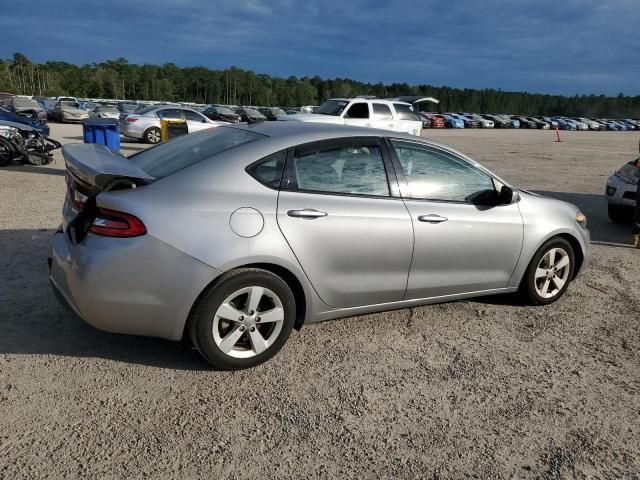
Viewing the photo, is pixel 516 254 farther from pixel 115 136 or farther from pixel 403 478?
pixel 115 136

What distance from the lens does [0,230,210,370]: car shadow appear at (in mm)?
3473

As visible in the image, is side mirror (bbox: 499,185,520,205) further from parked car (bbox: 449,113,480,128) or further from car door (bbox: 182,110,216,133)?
parked car (bbox: 449,113,480,128)

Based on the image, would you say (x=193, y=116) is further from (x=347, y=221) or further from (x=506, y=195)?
(x=347, y=221)

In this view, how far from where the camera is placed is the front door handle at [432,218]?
150 inches

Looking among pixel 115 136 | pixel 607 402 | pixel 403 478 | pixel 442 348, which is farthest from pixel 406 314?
pixel 115 136

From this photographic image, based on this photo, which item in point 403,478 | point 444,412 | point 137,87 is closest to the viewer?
point 403,478

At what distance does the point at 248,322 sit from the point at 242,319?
0.05m

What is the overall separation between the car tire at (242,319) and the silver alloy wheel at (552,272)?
239 centimetres

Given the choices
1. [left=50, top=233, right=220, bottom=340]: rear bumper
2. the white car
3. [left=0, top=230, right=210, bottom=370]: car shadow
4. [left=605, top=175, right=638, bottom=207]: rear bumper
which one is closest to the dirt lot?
[left=0, top=230, right=210, bottom=370]: car shadow

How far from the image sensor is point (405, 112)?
1811 cm

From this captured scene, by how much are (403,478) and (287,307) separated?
128 cm

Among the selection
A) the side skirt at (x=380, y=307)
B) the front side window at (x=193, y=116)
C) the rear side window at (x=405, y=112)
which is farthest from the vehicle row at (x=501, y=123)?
the side skirt at (x=380, y=307)

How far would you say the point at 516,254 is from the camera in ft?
14.1

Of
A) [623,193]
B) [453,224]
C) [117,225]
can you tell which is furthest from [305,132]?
[623,193]
